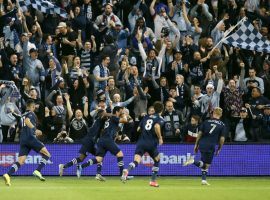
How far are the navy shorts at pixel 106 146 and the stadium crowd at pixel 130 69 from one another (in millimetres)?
1186

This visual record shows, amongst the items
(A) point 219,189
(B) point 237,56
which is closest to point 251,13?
(B) point 237,56

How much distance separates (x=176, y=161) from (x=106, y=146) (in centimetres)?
339

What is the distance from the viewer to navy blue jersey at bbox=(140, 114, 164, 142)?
21.3m

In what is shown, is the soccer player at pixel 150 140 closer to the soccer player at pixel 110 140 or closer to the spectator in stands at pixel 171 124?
the soccer player at pixel 110 140

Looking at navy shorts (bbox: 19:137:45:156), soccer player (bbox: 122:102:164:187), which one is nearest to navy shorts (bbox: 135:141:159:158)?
soccer player (bbox: 122:102:164:187)

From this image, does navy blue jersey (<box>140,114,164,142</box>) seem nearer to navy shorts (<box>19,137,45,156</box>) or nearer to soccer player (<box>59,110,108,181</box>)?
soccer player (<box>59,110,108,181</box>)

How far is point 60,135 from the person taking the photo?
2508cm

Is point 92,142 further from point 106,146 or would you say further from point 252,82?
point 252,82

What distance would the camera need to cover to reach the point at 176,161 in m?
25.4

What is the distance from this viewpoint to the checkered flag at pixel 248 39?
2684 cm

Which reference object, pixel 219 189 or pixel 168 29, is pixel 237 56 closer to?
pixel 168 29

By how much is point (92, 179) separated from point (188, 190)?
187 inches

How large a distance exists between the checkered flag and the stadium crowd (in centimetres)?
86

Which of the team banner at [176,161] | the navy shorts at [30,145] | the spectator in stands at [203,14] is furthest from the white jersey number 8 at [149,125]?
the spectator in stands at [203,14]
